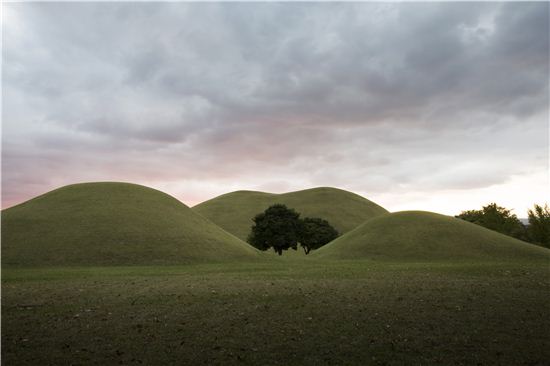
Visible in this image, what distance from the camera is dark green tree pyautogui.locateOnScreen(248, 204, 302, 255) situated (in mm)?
83125

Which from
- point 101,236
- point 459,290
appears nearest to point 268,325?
point 459,290

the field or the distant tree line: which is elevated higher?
the distant tree line

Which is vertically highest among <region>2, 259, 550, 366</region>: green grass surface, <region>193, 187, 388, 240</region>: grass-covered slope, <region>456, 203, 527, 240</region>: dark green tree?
<region>193, 187, 388, 240</region>: grass-covered slope

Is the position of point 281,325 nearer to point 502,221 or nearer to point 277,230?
point 277,230

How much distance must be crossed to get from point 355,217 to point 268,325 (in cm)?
14480

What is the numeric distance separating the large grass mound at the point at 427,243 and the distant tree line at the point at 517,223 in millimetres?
23174

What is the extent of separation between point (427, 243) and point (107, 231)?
47.5 m

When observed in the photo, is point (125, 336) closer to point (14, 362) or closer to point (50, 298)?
point (14, 362)

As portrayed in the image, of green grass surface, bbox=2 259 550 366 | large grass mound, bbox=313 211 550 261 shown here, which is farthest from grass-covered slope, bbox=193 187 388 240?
green grass surface, bbox=2 259 550 366

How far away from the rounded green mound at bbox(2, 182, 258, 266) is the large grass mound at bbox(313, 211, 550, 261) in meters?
17.4

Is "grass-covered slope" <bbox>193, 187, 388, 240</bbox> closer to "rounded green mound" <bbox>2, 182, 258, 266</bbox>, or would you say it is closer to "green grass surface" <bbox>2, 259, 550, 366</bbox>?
"rounded green mound" <bbox>2, 182, 258, 266</bbox>

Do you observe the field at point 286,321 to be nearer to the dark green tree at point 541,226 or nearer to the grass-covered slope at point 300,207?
the dark green tree at point 541,226

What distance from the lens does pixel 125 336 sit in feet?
45.3

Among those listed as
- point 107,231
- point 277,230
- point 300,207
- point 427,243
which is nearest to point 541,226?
point 427,243
